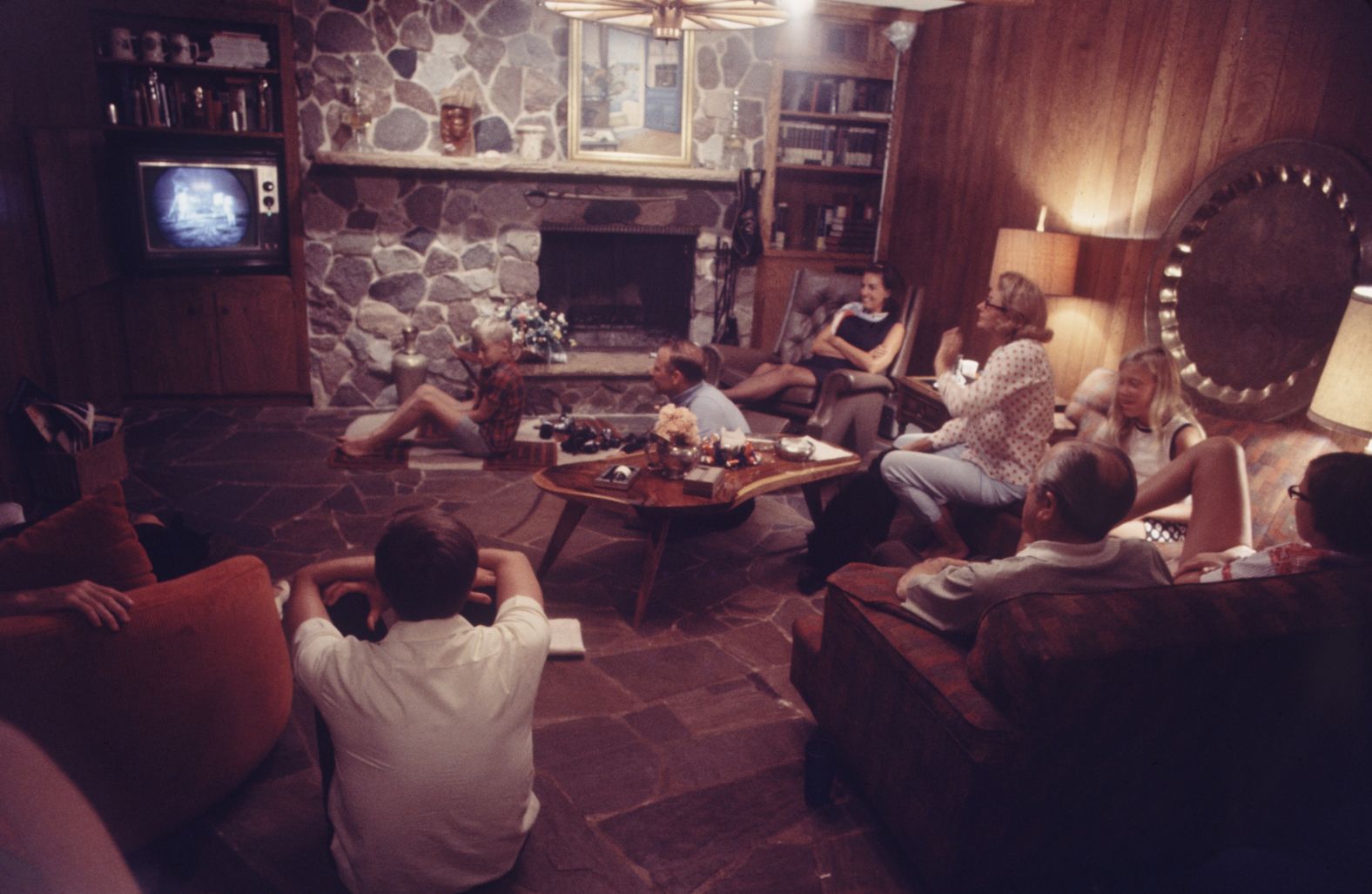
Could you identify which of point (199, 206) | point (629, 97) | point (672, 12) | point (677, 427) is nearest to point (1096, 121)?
point (672, 12)

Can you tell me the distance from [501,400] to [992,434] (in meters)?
2.52

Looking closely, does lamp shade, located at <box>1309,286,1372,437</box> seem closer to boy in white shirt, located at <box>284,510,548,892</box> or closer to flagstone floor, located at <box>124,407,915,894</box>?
flagstone floor, located at <box>124,407,915,894</box>

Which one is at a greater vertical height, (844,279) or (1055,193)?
(1055,193)

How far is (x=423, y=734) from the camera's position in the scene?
1.55m

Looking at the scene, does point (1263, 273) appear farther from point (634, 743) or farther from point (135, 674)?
point (135, 674)

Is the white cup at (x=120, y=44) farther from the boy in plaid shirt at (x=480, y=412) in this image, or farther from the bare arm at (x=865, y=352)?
the bare arm at (x=865, y=352)

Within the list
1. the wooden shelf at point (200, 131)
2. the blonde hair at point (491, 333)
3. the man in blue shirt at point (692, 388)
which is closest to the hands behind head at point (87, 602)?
the man in blue shirt at point (692, 388)

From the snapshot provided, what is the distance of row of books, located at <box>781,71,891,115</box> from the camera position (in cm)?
591

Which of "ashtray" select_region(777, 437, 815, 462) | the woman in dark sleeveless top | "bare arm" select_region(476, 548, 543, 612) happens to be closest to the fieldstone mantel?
the woman in dark sleeveless top

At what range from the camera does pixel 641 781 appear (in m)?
2.38

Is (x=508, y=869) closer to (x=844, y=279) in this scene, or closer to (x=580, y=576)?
(x=580, y=576)

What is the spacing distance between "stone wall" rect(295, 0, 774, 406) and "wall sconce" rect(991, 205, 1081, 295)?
2.38 m

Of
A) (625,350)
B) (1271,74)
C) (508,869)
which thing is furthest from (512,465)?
(1271,74)

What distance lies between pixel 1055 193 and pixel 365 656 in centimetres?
434
